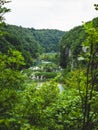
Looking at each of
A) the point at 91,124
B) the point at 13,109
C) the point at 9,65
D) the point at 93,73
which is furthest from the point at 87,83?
the point at 9,65

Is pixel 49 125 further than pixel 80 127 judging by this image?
Yes

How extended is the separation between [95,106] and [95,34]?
1.60 meters

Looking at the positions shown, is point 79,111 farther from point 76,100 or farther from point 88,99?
point 88,99

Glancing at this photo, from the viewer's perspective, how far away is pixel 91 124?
758 centimetres

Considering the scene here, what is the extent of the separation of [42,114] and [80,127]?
A: 4.28 ft

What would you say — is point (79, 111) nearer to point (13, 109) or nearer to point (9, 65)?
point (13, 109)

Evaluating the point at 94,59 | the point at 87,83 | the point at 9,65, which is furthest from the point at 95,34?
the point at 9,65

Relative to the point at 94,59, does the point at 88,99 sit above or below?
below

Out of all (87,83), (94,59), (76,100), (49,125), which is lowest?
(49,125)

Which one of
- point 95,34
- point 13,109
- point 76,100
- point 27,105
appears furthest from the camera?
point 27,105

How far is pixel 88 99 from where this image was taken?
7.63 meters

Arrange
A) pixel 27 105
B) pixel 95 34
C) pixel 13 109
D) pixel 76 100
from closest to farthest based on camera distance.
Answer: pixel 95 34, pixel 13 109, pixel 76 100, pixel 27 105

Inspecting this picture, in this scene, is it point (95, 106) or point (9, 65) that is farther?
point (9, 65)

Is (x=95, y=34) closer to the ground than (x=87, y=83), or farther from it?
farther from it
